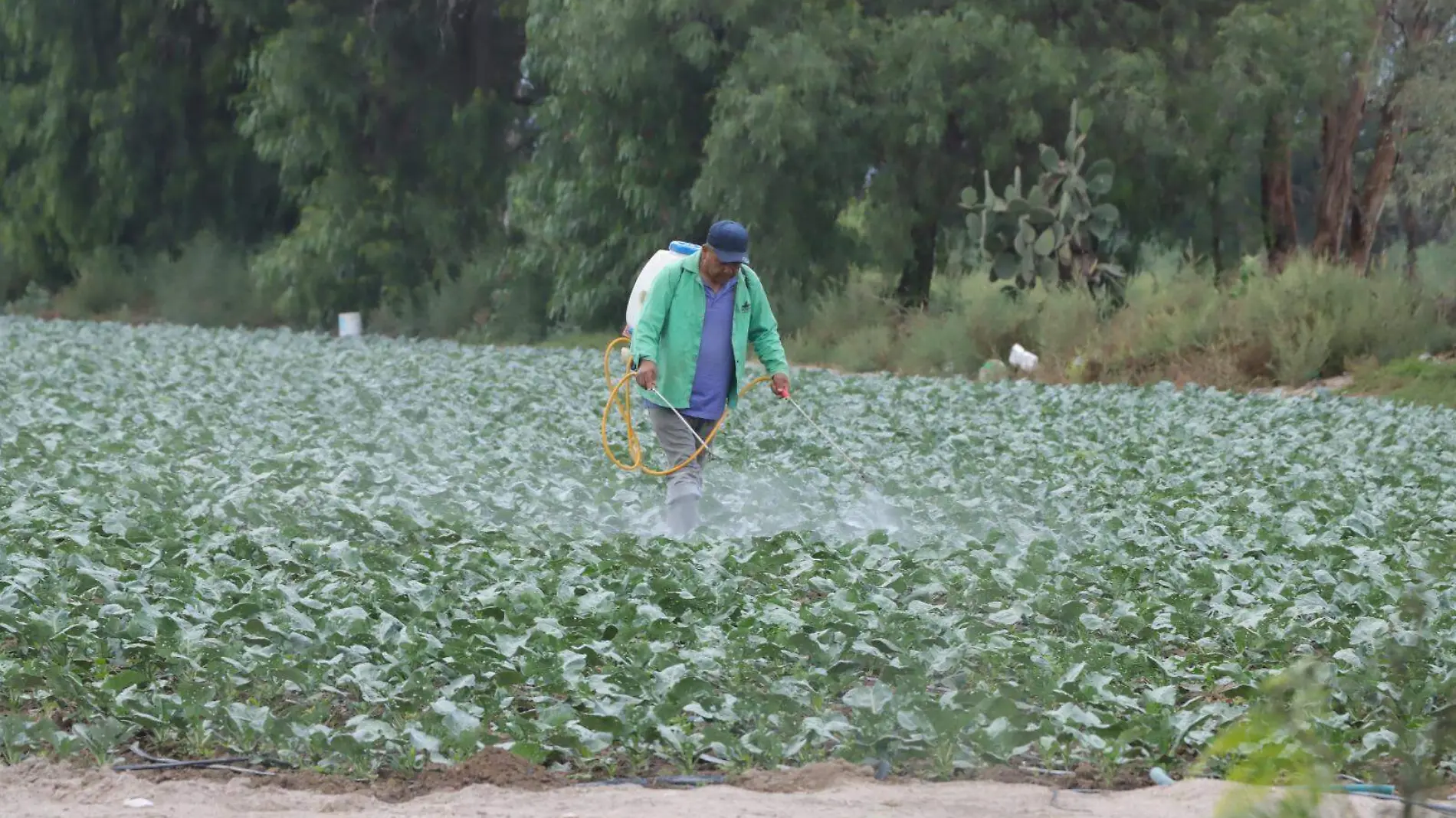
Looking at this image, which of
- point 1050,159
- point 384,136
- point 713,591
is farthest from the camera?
point 384,136

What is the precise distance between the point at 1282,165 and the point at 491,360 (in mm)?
Answer: 13739

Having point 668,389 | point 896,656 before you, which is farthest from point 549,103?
point 896,656

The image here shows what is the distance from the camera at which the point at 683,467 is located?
10359mm

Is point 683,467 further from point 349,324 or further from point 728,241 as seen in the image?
point 349,324

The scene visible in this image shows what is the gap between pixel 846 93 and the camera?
94.1 feet

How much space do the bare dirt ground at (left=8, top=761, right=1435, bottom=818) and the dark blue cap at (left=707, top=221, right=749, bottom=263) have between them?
4.48m

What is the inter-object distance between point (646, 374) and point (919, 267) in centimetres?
2105

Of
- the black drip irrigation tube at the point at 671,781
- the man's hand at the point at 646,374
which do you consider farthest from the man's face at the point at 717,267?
the black drip irrigation tube at the point at 671,781

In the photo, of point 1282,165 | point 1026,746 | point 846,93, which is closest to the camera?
point 1026,746

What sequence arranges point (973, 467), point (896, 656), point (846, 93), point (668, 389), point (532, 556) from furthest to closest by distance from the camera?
point (846, 93) < point (973, 467) < point (668, 389) < point (532, 556) < point (896, 656)

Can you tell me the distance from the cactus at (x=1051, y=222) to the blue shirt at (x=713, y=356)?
1594 centimetres

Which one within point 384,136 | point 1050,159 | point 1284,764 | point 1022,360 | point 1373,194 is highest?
point 1284,764

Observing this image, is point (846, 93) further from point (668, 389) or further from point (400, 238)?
point (668, 389)

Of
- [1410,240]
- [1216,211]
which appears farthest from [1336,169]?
[1410,240]
